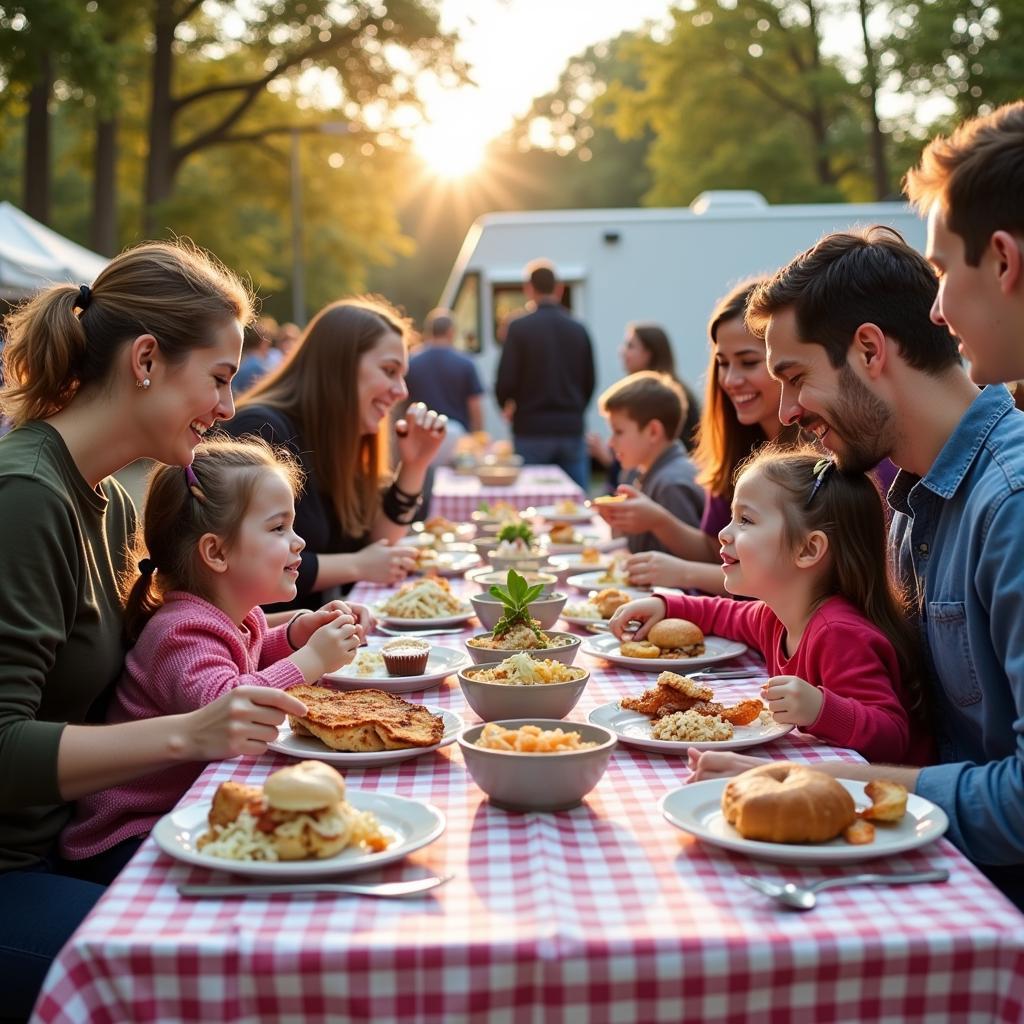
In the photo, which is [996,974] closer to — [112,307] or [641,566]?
[112,307]

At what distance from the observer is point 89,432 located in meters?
2.37

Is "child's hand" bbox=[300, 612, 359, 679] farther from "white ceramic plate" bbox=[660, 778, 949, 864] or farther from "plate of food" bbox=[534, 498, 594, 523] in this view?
"plate of food" bbox=[534, 498, 594, 523]

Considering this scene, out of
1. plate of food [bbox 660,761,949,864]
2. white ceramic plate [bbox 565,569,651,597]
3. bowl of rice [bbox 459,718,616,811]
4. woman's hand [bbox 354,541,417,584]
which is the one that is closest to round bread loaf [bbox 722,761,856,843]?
Result: plate of food [bbox 660,761,949,864]

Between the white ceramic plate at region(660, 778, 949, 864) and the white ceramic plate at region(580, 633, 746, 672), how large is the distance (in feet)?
3.08

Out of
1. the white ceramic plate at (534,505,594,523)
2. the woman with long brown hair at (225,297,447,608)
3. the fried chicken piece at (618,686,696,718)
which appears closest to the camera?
the fried chicken piece at (618,686,696,718)

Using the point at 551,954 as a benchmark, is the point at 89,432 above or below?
above

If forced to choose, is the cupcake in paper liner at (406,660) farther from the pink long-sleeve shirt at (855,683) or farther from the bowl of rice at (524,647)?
the pink long-sleeve shirt at (855,683)

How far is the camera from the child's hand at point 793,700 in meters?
2.06

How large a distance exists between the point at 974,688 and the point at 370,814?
1139 mm

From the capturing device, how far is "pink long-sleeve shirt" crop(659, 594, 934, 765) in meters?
2.14

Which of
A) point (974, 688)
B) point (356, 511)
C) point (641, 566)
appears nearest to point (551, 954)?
point (974, 688)

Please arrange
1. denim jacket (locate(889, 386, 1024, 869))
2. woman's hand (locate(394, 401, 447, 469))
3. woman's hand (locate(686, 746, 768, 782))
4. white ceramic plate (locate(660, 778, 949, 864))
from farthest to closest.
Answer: woman's hand (locate(394, 401, 447, 469)) < woman's hand (locate(686, 746, 768, 782)) < denim jacket (locate(889, 386, 1024, 869)) < white ceramic plate (locate(660, 778, 949, 864))

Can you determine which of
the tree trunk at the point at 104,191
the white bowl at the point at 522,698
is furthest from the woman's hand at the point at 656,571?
the tree trunk at the point at 104,191

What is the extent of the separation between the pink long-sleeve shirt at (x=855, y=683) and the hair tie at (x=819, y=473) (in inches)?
9.0
